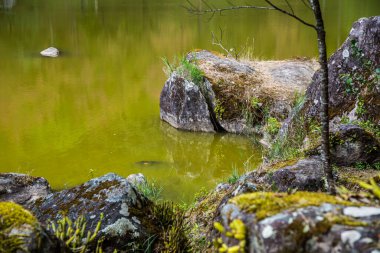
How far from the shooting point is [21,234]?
2311 millimetres

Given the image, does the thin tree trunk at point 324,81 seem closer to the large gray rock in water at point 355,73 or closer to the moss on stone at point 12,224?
the moss on stone at point 12,224

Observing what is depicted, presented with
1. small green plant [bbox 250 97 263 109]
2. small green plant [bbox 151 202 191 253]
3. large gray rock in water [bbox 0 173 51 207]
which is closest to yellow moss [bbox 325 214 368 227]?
small green plant [bbox 151 202 191 253]

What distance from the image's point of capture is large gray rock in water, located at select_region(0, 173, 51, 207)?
6244 mm

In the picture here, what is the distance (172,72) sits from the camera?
11820mm

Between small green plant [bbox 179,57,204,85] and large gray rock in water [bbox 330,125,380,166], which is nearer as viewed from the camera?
large gray rock in water [bbox 330,125,380,166]

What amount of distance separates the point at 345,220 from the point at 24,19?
3022 centimetres

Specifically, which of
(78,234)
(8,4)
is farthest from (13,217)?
(8,4)

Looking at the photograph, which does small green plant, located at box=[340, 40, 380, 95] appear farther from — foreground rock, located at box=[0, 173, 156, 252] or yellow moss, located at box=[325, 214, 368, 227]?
yellow moss, located at box=[325, 214, 368, 227]

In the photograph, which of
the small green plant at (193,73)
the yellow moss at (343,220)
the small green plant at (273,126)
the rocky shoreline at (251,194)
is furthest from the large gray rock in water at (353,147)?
the small green plant at (193,73)

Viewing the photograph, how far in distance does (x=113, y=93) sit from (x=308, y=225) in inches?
505

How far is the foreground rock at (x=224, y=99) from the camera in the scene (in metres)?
10.8

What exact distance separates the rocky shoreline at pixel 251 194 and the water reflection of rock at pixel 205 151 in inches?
13.3

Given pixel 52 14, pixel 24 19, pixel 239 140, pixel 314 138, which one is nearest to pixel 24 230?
pixel 314 138

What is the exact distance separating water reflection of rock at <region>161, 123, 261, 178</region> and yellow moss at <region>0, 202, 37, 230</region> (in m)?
6.58
